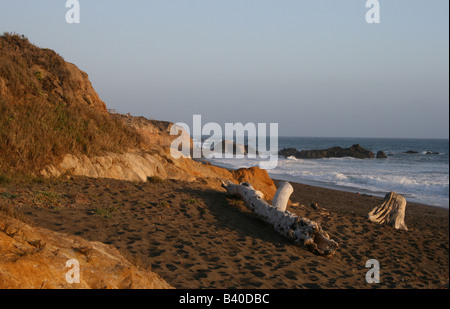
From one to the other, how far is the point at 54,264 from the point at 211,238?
14.3ft

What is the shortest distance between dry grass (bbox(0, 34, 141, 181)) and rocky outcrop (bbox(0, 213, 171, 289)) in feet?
19.4

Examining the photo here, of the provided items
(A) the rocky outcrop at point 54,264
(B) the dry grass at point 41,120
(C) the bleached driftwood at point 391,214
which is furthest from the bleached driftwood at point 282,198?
(A) the rocky outcrop at point 54,264

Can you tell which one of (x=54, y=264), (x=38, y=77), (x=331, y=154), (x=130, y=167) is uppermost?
(x=38, y=77)

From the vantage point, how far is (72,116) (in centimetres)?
1180

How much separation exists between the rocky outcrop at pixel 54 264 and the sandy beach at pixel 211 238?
30.6 inches

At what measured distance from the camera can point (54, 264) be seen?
3.31 metres

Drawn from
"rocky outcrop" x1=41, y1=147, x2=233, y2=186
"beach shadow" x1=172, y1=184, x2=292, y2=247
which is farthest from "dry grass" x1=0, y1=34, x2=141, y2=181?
"beach shadow" x1=172, y1=184, x2=292, y2=247

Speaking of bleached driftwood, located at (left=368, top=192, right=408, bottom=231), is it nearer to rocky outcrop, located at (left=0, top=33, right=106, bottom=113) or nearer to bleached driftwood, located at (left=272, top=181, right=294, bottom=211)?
bleached driftwood, located at (left=272, top=181, right=294, bottom=211)

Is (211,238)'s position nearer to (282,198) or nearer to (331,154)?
(282,198)

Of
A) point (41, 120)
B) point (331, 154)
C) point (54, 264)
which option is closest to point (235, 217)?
point (54, 264)

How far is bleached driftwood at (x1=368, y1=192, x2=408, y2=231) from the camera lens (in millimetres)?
12336

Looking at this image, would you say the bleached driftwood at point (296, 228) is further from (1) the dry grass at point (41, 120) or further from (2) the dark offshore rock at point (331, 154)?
(2) the dark offshore rock at point (331, 154)
